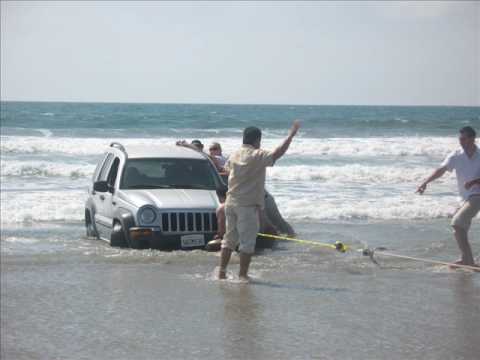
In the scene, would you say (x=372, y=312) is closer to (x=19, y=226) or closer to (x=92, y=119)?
(x=19, y=226)

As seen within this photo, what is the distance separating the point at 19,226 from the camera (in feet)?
48.8

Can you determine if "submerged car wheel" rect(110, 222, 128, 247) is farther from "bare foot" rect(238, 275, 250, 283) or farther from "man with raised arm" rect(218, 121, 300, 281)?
"bare foot" rect(238, 275, 250, 283)

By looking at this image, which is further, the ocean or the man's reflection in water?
the ocean

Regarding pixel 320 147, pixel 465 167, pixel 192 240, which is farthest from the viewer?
pixel 320 147

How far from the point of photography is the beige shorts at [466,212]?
10.9 meters

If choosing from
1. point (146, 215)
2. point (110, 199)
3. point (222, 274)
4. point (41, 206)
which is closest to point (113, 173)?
point (110, 199)

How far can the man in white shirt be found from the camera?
1076 centimetres

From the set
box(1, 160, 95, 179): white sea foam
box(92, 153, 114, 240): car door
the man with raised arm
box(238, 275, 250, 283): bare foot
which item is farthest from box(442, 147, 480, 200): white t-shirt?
box(1, 160, 95, 179): white sea foam

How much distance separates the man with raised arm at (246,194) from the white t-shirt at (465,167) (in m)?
2.75

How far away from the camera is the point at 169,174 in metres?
12.7

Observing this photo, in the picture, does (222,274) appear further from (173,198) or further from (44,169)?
(44,169)

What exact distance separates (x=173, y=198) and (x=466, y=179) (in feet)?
12.9

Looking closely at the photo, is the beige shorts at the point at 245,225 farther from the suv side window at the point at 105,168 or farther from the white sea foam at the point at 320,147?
the white sea foam at the point at 320,147

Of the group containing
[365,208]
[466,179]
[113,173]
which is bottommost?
[365,208]
